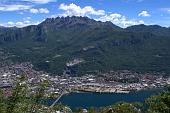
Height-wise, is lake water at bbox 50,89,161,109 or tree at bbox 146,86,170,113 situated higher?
tree at bbox 146,86,170,113

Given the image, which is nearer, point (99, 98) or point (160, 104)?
point (160, 104)

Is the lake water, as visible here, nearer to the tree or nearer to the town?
the town

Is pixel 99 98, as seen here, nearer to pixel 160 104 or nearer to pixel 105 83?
pixel 105 83

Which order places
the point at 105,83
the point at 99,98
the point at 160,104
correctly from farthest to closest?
the point at 105,83 → the point at 99,98 → the point at 160,104

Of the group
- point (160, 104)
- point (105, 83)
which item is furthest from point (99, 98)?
point (160, 104)

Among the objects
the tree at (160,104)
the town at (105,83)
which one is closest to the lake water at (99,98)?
the town at (105,83)

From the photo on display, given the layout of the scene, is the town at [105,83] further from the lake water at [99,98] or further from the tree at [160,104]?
the tree at [160,104]

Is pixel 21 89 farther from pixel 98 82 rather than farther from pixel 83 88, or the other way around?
pixel 98 82

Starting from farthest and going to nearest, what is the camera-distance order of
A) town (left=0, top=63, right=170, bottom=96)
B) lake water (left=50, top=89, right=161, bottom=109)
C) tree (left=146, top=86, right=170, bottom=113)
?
town (left=0, top=63, right=170, bottom=96) → lake water (left=50, top=89, right=161, bottom=109) → tree (left=146, top=86, right=170, bottom=113)

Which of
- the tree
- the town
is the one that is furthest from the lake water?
the tree

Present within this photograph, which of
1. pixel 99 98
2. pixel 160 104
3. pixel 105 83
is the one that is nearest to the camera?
pixel 160 104
